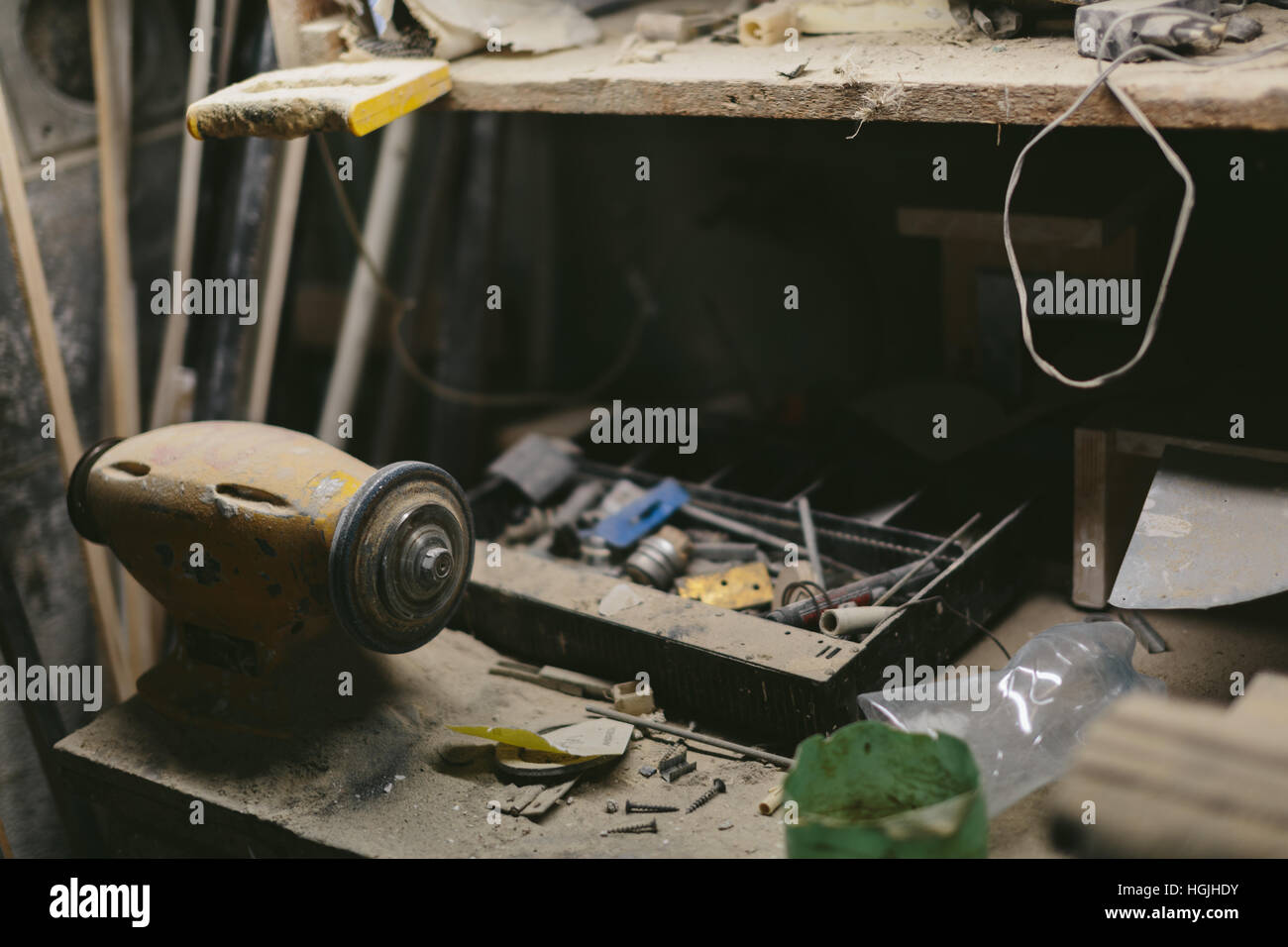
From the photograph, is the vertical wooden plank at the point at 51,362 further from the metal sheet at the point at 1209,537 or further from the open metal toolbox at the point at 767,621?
the metal sheet at the point at 1209,537

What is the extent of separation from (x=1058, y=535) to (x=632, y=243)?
5.51 feet

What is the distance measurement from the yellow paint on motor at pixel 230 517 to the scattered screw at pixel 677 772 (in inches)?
26.8

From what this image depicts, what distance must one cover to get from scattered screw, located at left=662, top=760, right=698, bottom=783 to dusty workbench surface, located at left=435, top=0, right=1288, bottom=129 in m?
1.17

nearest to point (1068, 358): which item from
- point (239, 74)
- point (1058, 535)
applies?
point (1058, 535)

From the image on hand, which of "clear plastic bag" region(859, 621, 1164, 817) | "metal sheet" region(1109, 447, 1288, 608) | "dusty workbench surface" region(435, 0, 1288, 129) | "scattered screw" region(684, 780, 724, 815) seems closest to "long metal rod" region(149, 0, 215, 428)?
"dusty workbench surface" region(435, 0, 1288, 129)

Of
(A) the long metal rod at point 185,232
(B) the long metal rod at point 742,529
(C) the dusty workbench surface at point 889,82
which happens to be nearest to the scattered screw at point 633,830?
(B) the long metal rod at point 742,529

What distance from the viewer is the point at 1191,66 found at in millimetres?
1859

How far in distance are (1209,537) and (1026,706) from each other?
43cm

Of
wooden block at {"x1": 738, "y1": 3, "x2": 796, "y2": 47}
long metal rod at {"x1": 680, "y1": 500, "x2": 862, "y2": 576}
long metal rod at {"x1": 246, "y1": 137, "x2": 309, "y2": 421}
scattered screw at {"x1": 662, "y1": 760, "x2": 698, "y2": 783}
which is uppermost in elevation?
wooden block at {"x1": 738, "y1": 3, "x2": 796, "y2": 47}

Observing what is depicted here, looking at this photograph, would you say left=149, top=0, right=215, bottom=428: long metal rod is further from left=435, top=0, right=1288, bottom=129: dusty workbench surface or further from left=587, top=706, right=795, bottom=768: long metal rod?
left=587, top=706, right=795, bottom=768: long metal rod

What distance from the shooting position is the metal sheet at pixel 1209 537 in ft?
6.59

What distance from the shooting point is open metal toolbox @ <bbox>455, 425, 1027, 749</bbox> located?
7.16 ft

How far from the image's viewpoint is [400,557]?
2.07 meters
